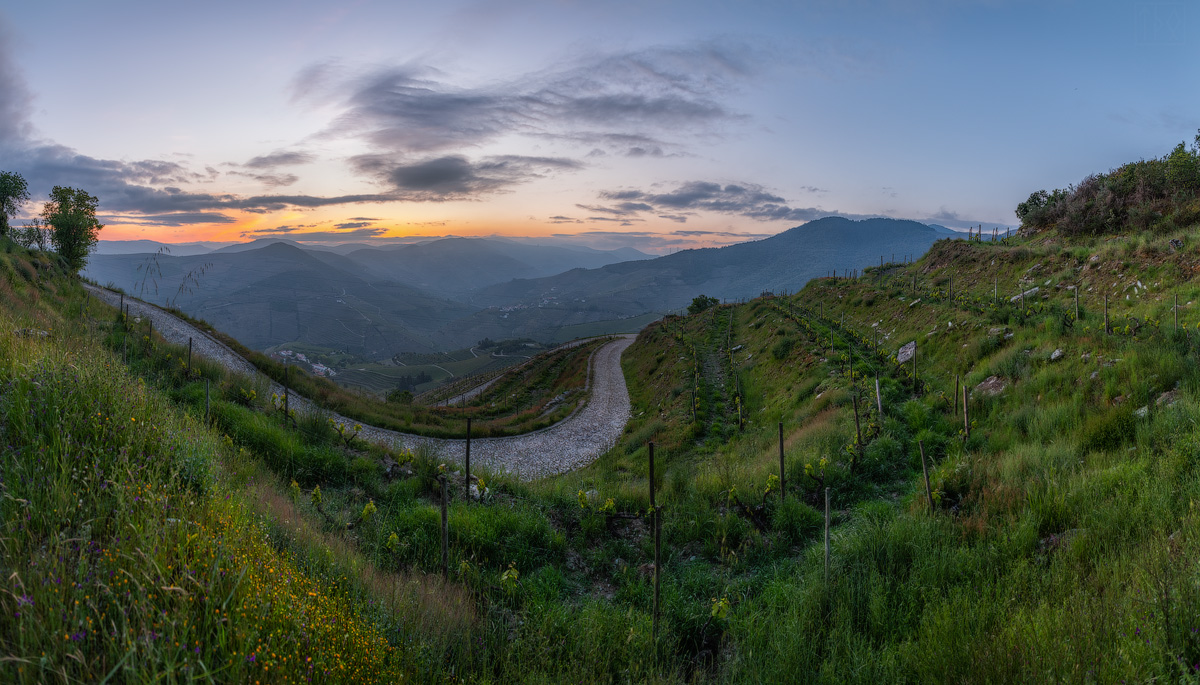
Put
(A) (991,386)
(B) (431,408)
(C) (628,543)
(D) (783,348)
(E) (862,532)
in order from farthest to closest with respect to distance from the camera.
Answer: (B) (431,408) → (D) (783,348) → (A) (991,386) → (C) (628,543) → (E) (862,532)

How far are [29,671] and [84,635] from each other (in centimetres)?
20

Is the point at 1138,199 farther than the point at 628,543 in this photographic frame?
Yes

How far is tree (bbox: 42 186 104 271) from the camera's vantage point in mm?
30500

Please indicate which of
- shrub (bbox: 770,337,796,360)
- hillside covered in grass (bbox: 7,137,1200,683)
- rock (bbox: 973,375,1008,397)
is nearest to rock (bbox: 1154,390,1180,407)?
hillside covered in grass (bbox: 7,137,1200,683)

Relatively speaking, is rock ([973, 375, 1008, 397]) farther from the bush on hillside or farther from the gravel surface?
the bush on hillside

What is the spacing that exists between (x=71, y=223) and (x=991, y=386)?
48008 mm

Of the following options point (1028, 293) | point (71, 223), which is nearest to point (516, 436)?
point (1028, 293)

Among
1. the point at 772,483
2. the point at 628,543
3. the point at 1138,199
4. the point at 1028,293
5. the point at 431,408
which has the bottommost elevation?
the point at 431,408

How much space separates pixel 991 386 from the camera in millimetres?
12734

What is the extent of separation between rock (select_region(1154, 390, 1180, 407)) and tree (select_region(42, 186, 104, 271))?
157 feet

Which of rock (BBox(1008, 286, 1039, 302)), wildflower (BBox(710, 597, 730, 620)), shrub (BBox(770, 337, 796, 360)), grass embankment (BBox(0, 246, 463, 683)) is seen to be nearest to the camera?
grass embankment (BBox(0, 246, 463, 683))

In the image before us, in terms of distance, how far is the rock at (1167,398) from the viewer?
28.1ft

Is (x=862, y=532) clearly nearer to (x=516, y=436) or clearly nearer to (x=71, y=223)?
(x=516, y=436)

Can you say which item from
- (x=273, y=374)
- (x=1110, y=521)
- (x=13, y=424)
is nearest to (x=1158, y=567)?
(x=1110, y=521)
